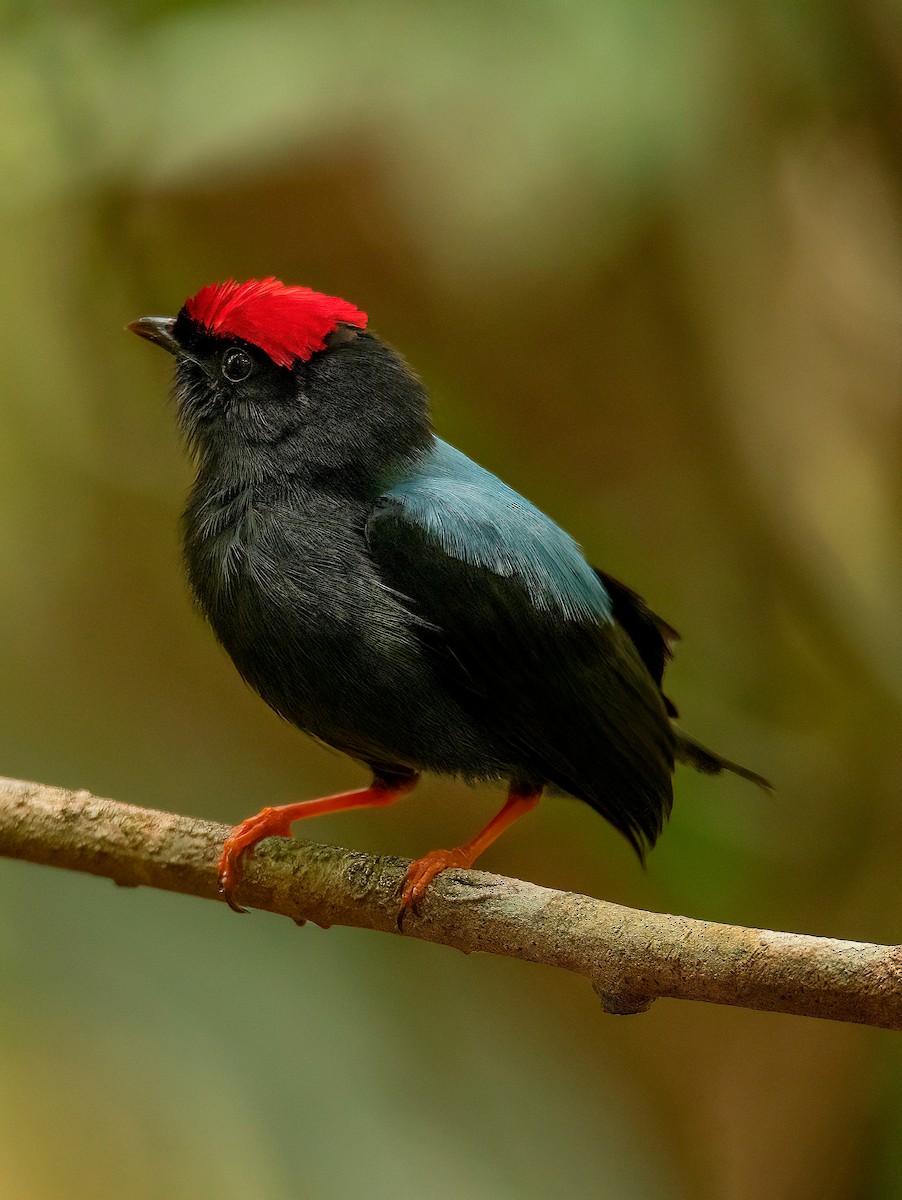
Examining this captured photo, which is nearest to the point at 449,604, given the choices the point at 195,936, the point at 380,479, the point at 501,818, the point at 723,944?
the point at 380,479

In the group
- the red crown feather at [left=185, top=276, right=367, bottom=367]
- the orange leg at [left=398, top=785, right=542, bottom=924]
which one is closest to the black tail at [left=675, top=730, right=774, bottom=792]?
the orange leg at [left=398, top=785, right=542, bottom=924]

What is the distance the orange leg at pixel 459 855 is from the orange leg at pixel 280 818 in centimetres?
34

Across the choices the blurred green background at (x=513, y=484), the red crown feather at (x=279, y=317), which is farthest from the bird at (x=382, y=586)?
the blurred green background at (x=513, y=484)

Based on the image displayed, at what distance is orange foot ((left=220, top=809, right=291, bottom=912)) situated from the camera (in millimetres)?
2910

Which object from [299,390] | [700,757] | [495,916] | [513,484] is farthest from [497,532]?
[513,484]

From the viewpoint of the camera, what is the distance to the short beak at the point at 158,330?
317cm

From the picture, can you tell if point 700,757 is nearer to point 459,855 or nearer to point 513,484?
point 459,855

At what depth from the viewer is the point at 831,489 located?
4.67 m

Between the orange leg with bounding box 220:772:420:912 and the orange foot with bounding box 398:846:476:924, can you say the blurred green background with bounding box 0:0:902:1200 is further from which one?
the orange foot with bounding box 398:846:476:924

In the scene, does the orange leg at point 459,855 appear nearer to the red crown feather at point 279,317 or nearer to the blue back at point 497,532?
the blue back at point 497,532

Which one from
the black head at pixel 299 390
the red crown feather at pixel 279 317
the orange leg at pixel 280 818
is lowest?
the orange leg at pixel 280 818

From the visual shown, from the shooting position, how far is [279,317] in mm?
2967

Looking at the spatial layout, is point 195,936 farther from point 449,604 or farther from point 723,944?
point 723,944

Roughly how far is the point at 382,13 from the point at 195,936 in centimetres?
280
